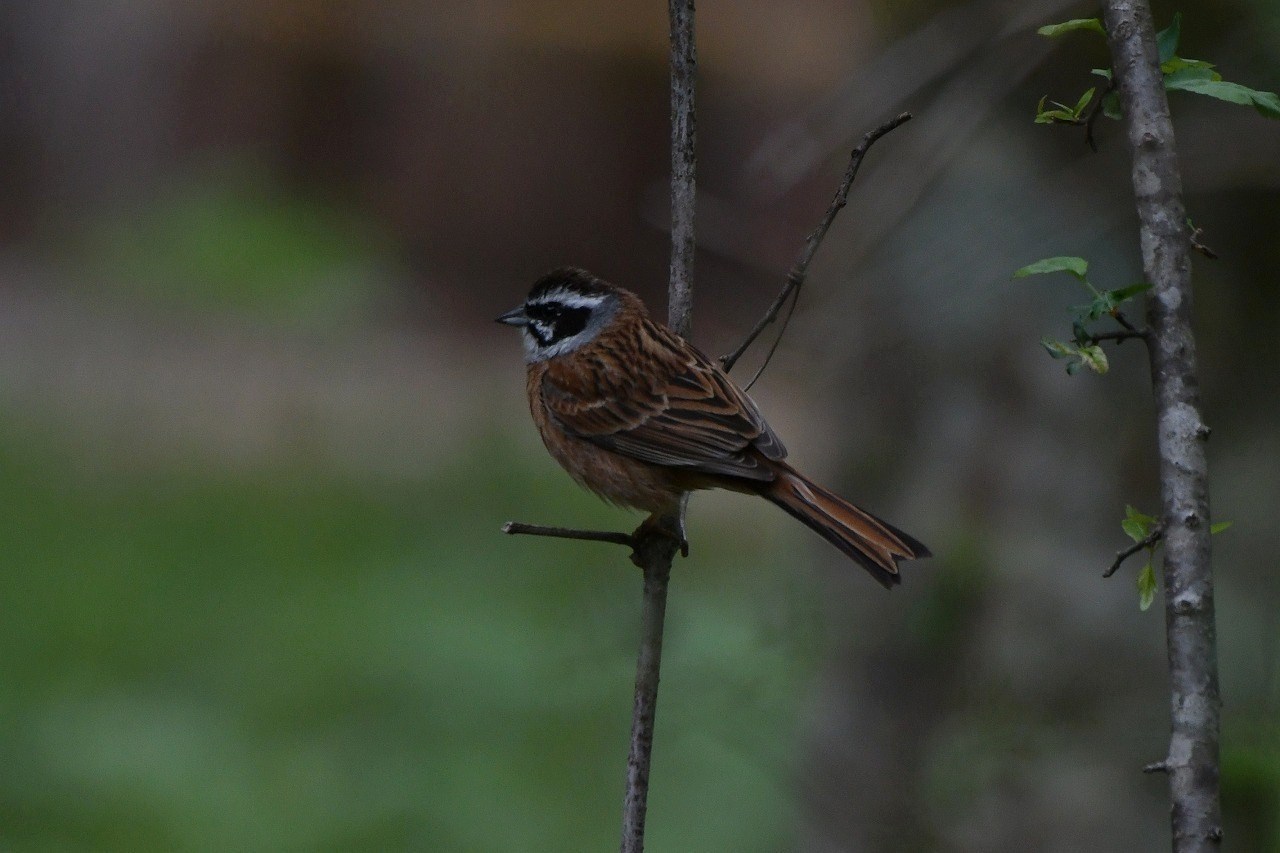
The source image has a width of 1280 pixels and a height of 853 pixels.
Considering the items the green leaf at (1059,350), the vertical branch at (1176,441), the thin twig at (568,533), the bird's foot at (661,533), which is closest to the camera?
the vertical branch at (1176,441)

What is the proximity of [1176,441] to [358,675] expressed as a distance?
195 inches

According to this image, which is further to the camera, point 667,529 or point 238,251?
point 238,251

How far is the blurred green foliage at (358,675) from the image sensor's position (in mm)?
5246

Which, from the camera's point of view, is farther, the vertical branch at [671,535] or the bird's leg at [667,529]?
the bird's leg at [667,529]

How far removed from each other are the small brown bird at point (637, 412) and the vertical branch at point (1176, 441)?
5.43 feet

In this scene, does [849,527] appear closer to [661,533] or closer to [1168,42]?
[661,533]

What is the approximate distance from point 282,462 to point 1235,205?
19.4ft

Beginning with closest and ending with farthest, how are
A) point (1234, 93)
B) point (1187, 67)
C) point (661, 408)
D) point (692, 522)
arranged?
point (1234, 93) → point (1187, 67) → point (661, 408) → point (692, 522)

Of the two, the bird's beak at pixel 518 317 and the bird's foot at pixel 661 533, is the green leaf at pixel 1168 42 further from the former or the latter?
the bird's beak at pixel 518 317

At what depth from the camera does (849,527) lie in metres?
3.52

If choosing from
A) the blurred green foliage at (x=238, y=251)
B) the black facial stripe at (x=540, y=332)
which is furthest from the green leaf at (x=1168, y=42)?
the blurred green foliage at (x=238, y=251)

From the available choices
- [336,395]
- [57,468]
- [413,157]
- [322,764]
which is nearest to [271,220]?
[336,395]

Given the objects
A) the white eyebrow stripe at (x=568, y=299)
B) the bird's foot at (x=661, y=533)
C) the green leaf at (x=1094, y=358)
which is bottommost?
the green leaf at (x=1094, y=358)

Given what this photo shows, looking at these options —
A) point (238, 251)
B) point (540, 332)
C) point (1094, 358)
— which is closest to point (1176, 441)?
point (1094, 358)
